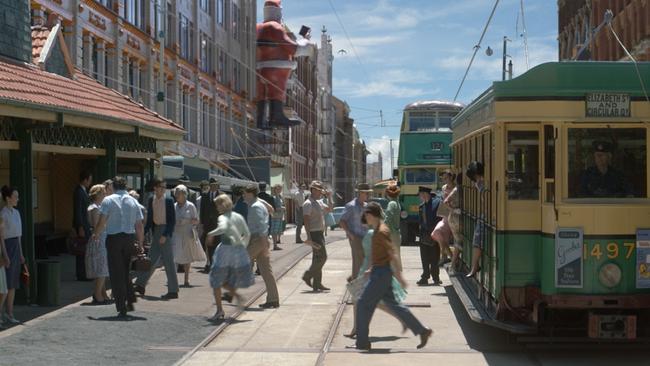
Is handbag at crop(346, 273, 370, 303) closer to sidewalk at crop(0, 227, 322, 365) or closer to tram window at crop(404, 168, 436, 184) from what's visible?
sidewalk at crop(0, 227, 322, 365)

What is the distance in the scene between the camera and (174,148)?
3669 cm

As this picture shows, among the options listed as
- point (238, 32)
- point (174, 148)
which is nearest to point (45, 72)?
point (174, 148)

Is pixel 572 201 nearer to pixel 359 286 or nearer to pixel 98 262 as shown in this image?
pixel 359 286

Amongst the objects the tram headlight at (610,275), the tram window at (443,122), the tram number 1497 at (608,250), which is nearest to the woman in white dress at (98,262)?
the tram number 1497 at (608,250)

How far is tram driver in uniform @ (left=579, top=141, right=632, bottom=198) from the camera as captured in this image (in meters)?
9.43

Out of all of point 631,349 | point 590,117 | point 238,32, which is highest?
point 238,32

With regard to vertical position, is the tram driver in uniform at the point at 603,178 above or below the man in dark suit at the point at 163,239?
above

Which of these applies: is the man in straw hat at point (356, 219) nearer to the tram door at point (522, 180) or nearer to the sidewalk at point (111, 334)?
the sidewalk at point (111, 334)

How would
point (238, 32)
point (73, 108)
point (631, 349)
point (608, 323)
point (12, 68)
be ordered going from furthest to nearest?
point (238, 32)
point (12, 68)
point (73, 108)
point (631, 349)
point (608, 323)

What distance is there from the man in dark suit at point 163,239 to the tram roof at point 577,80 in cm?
618

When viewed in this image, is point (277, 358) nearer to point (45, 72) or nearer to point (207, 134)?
point (45, 72)

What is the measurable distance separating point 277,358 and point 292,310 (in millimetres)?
3625

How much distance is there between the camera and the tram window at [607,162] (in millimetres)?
9430

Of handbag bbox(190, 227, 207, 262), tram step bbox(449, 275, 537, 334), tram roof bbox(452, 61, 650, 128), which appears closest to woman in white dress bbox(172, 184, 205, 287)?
handbag bbox(190, 227, 207, 262)
